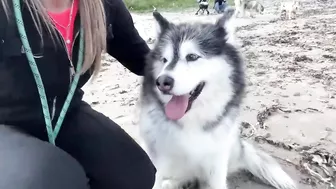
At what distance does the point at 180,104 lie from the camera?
7.18 feet

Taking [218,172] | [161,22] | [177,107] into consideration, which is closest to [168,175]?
[218,172]

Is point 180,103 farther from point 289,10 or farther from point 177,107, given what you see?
point 289,10

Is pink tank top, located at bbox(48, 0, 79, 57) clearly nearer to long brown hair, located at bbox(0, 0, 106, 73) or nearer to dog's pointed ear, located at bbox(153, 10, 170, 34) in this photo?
long brown hair, located at bbox(0, 0, 106, 73)

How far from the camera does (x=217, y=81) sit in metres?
2.19

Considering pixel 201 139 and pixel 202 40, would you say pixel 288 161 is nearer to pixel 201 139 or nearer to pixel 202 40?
pixel 201 139

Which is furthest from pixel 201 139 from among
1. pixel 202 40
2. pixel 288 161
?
pixel 288 161

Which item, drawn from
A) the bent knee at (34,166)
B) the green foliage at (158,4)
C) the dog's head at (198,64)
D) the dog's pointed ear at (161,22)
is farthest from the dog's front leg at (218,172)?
the green foliage at (158,4)

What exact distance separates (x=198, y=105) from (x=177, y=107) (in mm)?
113

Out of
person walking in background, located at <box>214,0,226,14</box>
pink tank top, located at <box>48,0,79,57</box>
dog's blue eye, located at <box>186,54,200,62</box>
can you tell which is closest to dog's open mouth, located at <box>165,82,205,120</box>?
dog's blue eye, located at <box>186,54,200,62</box>

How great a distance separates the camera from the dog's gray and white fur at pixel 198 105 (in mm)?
2186

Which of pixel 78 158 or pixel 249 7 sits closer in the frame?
pixel 78 158

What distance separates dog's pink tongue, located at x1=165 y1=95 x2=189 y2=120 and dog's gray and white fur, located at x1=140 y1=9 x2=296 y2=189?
0.02m

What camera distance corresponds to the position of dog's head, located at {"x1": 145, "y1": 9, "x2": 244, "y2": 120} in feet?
7.09

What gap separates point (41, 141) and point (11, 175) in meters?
0.19
